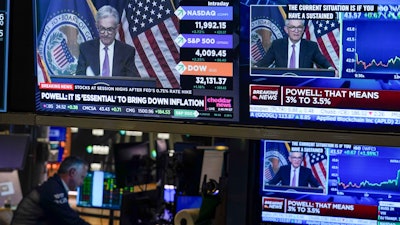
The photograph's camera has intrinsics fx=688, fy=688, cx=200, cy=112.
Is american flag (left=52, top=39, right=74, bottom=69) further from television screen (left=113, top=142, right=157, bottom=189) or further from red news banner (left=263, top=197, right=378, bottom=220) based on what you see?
television screen (left=113, top=142, right=157, bottom=189)

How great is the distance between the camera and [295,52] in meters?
3.57

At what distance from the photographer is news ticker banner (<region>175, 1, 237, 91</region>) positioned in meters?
3.65

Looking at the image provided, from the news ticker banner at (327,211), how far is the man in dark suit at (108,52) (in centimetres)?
174

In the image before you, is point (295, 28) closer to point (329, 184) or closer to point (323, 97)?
point (323, 97)

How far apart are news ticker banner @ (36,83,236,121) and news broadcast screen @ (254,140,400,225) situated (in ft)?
3.96

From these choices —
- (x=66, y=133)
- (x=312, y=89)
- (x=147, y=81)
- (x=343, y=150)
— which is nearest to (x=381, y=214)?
(x=343, y=150)

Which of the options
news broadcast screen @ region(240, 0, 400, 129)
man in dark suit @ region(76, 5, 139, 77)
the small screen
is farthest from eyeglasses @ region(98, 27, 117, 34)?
the small screen

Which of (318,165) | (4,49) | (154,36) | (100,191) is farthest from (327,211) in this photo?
(100,191)

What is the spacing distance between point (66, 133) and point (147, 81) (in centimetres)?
1249

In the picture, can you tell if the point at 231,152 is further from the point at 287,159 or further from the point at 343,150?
the point at 343,150

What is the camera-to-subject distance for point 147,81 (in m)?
3.81

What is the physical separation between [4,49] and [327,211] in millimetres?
2493

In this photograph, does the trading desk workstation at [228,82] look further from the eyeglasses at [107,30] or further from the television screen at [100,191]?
the television screen at [100,191]

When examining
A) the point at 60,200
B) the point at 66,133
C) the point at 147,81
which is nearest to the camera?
the point at 147,81
